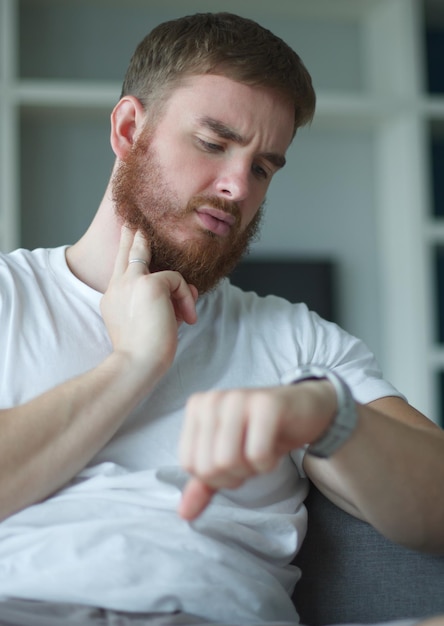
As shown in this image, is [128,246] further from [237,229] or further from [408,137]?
[408,137]

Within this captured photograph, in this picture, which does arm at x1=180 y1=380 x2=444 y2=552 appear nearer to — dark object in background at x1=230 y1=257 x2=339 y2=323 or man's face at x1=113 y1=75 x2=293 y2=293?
man's face at x1=113 y1=75 x2=293 y2=293

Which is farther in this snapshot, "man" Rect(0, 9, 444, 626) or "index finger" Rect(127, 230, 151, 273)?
"index finger" Rect(127, 230, 151, 273)

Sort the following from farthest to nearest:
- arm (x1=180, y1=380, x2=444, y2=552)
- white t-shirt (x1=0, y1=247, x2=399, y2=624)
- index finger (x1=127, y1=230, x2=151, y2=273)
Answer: index finger (x1=127, y1=230, x2=151, y2=273) → white t-shirt (x1=0, y1=247, x2=399, y2=624) → arm (x1=180, y1=380, x2=444, y2=552)

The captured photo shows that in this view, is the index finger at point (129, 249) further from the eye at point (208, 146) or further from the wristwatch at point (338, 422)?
the wristwatch at point (338, 422)

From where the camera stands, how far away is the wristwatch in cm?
94

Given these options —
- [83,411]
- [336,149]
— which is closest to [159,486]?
[83,411]

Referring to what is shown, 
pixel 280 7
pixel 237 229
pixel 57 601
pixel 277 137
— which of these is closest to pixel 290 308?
pixel 237 229

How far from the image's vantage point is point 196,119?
1.43 m

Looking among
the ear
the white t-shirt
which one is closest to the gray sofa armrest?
the white t-shirt

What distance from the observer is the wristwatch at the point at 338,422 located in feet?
3.09

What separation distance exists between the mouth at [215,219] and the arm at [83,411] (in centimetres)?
21

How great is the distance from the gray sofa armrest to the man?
1.9 inches

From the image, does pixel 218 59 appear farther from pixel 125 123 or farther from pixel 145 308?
pixel 145 308

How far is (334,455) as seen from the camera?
1016mm
